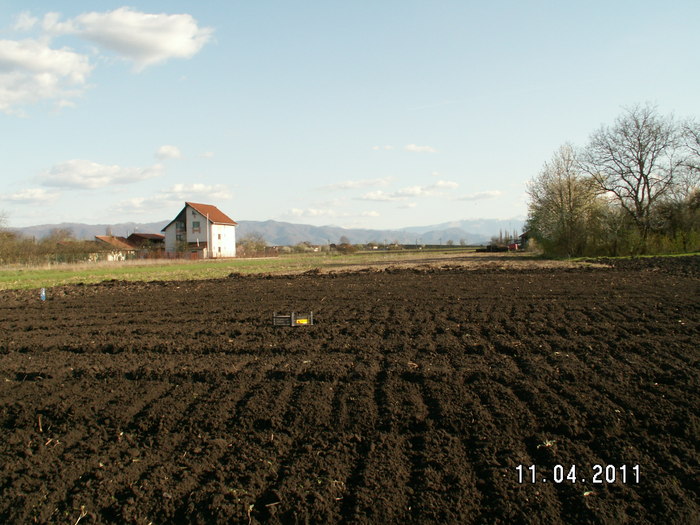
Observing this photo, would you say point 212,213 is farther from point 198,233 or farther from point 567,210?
point 567,210

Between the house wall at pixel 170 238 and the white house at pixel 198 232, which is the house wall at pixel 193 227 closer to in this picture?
the white house at pixel 198 232

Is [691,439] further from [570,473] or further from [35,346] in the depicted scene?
[35,346]

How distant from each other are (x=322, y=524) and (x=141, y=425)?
2.93m

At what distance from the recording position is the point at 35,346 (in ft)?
34.2

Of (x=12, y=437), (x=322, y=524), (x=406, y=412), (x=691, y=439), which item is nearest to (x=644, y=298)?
(x=691, y=439)

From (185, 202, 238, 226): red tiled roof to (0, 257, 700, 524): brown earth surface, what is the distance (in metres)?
69.2

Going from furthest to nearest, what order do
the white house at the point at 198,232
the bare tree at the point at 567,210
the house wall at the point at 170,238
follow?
the house wall at the point at 170,238
the white house at the point at 198,232
the bare tree at the point at 567,210

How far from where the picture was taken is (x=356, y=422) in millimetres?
5859

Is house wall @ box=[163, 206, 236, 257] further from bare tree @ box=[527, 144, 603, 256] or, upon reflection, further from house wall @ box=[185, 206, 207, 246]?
bare tree @ box=[527, 144, 603, 256]

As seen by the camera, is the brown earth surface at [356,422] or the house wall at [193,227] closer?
the brown earth surface at [356,422]

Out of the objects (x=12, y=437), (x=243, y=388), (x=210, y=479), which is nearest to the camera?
(x=210, y=479)

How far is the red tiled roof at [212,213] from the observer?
78750 mm

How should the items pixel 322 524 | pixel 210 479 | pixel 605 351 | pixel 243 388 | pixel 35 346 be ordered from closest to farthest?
pixel 322 524
pixel 210 479
pixel 243 388
pixel 605 351
pixel 35 346

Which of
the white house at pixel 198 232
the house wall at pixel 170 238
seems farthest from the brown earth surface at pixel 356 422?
the house wall at pixel 170 238
